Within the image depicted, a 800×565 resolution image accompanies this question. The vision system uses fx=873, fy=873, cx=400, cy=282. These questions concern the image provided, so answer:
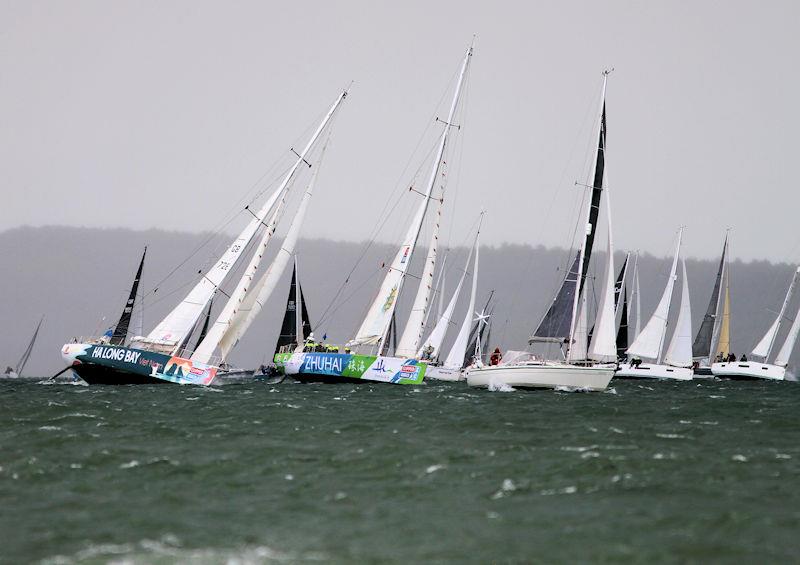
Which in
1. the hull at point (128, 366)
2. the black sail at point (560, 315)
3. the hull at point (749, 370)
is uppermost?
the black sail at point (560, 315)

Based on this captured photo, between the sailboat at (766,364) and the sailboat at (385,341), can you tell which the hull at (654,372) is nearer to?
the sailboat at (766,364)

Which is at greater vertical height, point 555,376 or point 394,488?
point 555,376

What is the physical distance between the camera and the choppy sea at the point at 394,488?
1038 centimetres

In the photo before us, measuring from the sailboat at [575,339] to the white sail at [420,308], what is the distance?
14.1 ft

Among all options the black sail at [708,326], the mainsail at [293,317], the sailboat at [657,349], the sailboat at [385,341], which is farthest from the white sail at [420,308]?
the black sail at [708,326]

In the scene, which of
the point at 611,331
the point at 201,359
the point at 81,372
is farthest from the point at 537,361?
the point at 81,372

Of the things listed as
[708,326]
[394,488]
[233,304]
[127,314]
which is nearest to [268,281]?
[233,304]

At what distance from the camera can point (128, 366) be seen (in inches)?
1499

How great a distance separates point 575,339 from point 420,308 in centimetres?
930

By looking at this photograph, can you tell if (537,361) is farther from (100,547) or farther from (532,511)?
(100,547)

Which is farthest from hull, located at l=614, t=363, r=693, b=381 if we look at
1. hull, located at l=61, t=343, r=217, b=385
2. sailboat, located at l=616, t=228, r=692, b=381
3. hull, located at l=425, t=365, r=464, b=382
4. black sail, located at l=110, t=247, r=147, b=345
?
hull, located at l=61, t=343, r=217, b=385

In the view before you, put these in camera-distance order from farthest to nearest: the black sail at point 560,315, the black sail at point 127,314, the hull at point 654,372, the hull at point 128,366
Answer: the hull at point 654,372 < the black sail at point 127,314 < the hull at point 128,366 < the black sail at point 560,315

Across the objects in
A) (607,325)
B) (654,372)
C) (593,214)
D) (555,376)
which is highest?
(593,214)

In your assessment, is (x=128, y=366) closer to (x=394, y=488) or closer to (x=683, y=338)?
(x=394, y=488)
